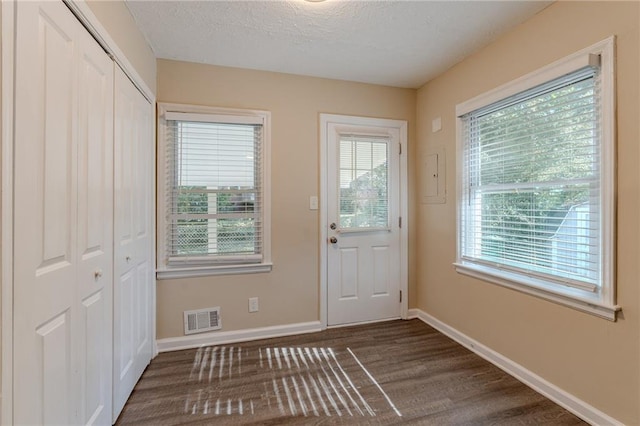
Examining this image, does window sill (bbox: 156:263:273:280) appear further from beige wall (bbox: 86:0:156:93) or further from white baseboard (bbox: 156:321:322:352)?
beige wall (bbox: 86:0:156:93)

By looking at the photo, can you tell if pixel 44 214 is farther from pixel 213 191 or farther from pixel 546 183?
pixel 546 183

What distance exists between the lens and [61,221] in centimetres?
118

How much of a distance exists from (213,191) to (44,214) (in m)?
1.60

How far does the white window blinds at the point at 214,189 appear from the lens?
2.60 metres

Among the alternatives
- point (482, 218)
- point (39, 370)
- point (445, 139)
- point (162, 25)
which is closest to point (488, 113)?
point (445, 139)

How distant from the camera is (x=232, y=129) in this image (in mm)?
2721

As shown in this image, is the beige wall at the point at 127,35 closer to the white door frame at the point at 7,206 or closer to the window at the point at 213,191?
the window at the point at 213,191

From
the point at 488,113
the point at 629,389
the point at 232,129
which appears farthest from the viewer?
the point at 232,129

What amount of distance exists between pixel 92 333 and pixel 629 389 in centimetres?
268

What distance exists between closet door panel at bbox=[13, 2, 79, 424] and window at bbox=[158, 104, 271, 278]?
1.31 metres

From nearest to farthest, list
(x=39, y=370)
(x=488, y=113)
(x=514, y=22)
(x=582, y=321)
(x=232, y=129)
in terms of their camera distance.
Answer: (x=39, y=370) → (x=582, y=321) → (x=514, y=22) → (x=488, y=113) → (x=232, y=129)

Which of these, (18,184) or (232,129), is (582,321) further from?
(232,129)

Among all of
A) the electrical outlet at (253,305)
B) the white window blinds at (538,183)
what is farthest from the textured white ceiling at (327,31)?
the electrical outlet at (253,305)

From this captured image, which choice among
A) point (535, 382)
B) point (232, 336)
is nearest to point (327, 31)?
point (232, 336)
